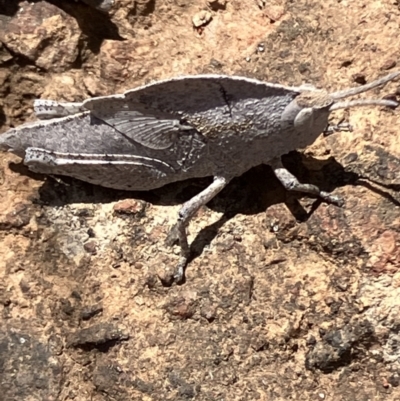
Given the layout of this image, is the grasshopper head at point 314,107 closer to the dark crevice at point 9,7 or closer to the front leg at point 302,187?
the front leg at point 302,187

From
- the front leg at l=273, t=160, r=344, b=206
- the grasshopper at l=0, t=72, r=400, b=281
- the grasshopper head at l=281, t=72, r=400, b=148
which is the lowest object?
the front leg at l=273, t=160, r=344, b=206

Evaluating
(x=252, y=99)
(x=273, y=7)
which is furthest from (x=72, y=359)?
(x=273, y=7)

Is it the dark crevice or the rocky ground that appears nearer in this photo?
the rocky ground

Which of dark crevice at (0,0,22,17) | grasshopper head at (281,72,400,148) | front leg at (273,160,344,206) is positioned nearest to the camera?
grasshopper head at (281,72,400,148)

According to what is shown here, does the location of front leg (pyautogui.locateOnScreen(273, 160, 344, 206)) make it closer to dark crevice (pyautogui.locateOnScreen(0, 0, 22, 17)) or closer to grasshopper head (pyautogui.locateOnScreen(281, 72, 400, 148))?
grasshopper head (pyautogui.locateOnScreen(281, 72, 400, 148))

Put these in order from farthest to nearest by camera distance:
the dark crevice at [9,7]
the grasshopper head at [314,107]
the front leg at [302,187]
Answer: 1. the dark crevice at [9,7]
2. the front leg at [302,187]
3. the grasshopper head at [314,107]

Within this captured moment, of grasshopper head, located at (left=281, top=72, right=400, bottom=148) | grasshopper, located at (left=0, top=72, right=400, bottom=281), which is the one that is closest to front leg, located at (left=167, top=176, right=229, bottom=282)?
grasshopper, located at (left=0, top=72, right=400, bottom=281)

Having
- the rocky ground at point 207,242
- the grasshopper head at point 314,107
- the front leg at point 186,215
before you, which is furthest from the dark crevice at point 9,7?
the grasshopper head at point 314,107

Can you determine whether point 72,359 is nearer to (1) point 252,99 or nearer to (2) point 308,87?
(1) point 252,99
